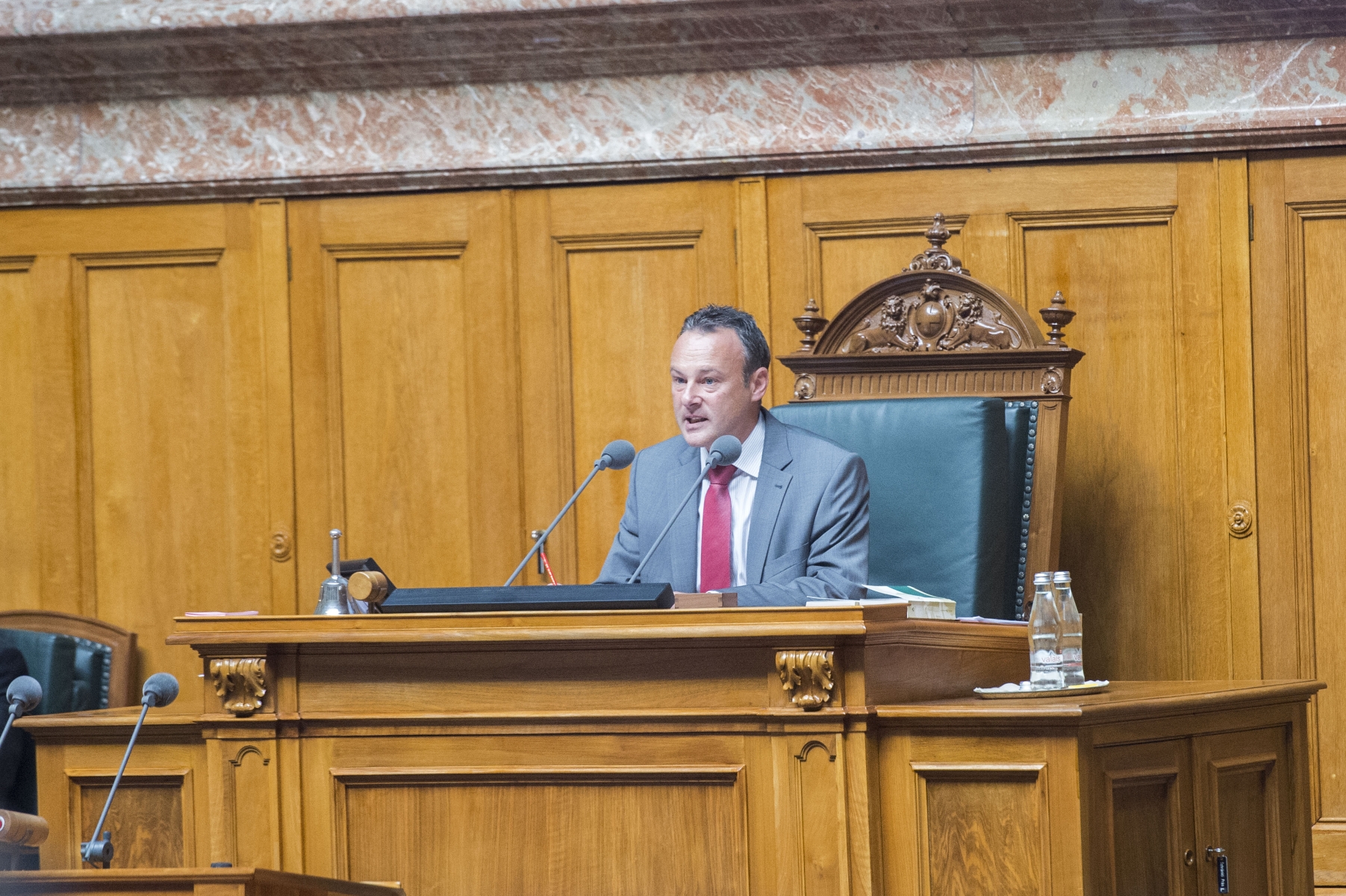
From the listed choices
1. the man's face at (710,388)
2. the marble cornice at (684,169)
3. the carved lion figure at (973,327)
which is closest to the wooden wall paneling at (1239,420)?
the marble cornice at (684,169)

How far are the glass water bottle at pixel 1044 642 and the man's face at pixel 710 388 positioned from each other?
3.19 feet

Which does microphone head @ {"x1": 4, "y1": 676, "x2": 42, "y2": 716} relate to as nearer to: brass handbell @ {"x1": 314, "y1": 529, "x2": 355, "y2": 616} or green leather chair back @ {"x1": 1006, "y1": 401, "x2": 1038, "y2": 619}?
brass handbell @ {"x1": 314, "y1": 529, "x2": 355, "y2": 616}

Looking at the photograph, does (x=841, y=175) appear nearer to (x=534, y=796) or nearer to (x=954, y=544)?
(x=954, y=544)

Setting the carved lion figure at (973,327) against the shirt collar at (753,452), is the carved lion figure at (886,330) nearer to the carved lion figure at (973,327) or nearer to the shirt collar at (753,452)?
the carved lion figure at (973,327)

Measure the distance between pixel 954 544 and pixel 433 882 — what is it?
1624mm

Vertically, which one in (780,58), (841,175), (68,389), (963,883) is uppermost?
(780,58)

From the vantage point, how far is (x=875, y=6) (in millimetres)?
4434

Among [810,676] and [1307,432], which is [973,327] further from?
[810,676]

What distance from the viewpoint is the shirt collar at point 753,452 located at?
364cm

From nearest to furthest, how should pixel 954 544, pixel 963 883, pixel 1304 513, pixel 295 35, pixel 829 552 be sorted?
1. pixel 963 883
2. pixel 829 552
3. pixel 954 544
4. pixel 1304 513
5. pixel 295 35

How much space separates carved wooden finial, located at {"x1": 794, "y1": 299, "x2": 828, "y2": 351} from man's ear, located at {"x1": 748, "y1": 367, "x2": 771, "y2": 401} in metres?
0.44

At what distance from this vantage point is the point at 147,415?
16.2ft

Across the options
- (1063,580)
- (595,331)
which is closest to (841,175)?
(595,331)

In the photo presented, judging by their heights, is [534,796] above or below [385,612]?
below
